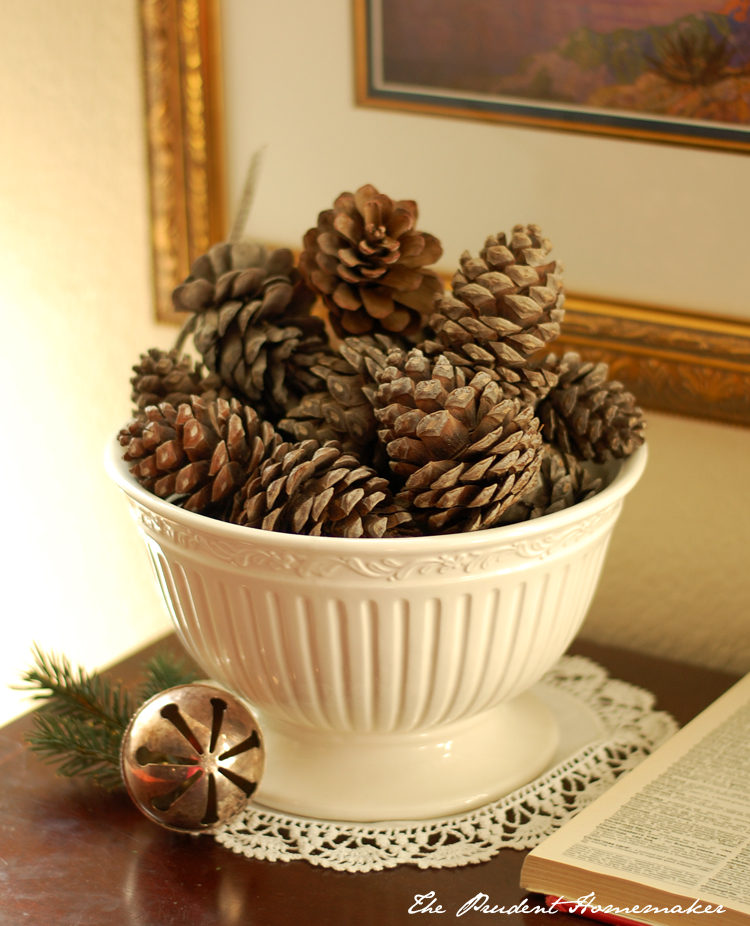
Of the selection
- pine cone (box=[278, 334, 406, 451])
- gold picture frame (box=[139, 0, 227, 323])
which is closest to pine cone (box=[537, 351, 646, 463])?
pine cone (box=[278, 334, 406, 451])

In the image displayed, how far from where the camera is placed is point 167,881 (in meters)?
0.51

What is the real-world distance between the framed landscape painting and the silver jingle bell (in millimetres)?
484

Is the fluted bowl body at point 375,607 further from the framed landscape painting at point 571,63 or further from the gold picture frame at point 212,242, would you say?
the framed landscape painting at point 571,63

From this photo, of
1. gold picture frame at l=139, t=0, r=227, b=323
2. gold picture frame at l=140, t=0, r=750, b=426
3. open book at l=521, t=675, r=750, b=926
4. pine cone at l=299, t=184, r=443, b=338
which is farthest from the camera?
gold picture frame at l=139, t=0, r=227, b=323

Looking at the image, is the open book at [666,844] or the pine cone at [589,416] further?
the pine cone at [589,416]

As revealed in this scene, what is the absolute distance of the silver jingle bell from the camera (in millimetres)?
512

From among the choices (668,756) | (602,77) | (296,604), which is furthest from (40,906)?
(602,77)

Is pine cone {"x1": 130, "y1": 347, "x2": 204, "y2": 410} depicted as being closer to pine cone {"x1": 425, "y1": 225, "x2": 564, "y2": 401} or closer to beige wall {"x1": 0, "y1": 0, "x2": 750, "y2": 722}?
pine cone {"x1": 425, "y1": 225, "x2": 564, "y2": 401}

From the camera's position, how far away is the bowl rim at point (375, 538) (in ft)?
1.50

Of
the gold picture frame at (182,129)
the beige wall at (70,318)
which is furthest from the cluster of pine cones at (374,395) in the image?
the beige wall at (70,318)

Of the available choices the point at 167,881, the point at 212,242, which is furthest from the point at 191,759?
the point at 212,242

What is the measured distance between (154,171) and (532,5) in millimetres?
389

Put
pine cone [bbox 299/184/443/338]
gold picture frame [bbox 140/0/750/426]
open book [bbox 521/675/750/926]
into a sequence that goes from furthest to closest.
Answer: gold picture frame [bbox 140/0/750/426]
pine cone [bbox 299/184/443/338]
open book [bbox 521/675/750/926]

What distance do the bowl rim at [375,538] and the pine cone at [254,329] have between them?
0.10m
